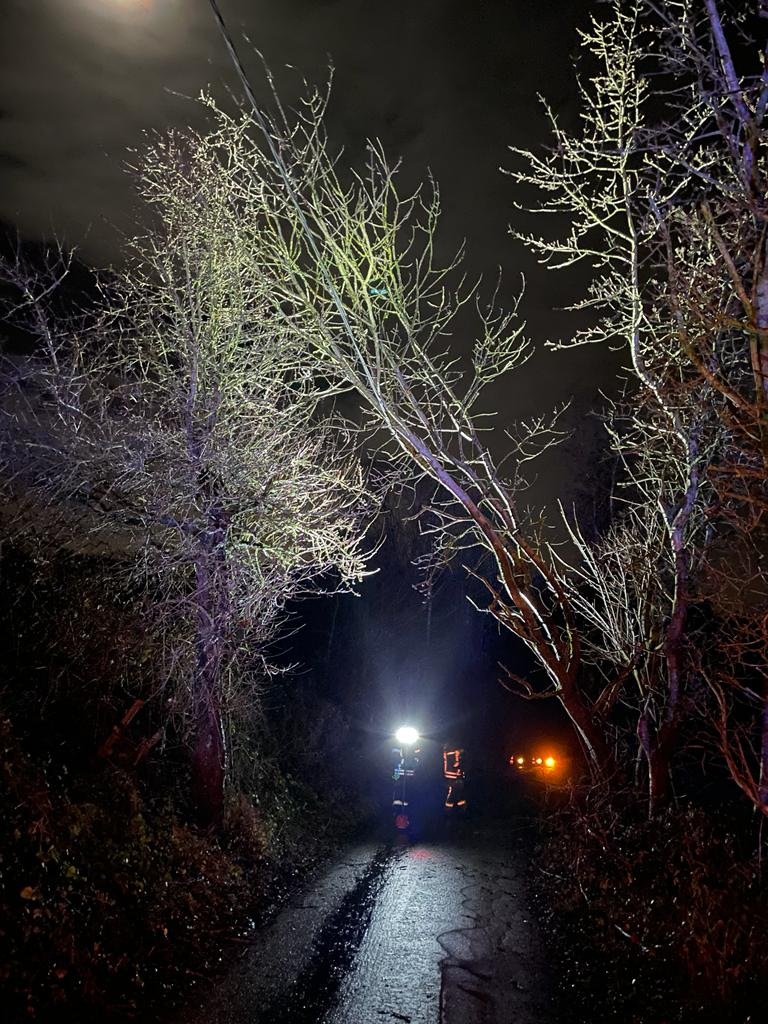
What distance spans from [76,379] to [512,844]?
486 inches

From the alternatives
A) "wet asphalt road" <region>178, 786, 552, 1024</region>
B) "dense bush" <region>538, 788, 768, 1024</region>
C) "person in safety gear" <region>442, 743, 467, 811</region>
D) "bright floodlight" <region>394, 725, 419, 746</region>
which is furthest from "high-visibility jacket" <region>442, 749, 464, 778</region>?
"dense bush" <region>538, 788, 768, 1024</region>

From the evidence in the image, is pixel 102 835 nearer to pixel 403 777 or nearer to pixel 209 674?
pixel 209 674

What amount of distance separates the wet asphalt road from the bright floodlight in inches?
175

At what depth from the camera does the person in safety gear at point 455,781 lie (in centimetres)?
1628

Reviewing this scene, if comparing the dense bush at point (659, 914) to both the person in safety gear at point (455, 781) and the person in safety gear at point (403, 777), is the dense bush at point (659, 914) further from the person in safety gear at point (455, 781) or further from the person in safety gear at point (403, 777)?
the person in safety gear at point (455, 781)

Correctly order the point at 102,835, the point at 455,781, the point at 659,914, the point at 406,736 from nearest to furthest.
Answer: the point at 659,914
the point at 102,835
the point at 406,736
the point at 455,781

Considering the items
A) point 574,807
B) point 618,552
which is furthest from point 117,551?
point 574,807

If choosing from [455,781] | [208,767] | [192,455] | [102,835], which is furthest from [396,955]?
[455,781]

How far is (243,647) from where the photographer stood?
393 inches

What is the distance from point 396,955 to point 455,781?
9717 mm

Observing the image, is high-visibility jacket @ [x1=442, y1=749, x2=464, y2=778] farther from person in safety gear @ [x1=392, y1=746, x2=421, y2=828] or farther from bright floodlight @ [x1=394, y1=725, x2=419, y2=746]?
bright floodlight @ [x1=394, y1=725, x2=419, y2=746]

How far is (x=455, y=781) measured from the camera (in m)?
16.4

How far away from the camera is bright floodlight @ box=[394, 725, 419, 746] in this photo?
52.4ft

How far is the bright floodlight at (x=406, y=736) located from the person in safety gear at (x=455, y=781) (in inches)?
52.7
